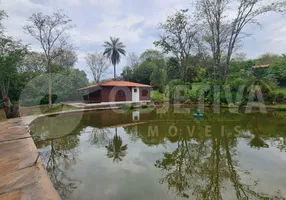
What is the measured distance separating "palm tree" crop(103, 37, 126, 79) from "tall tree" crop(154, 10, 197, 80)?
35.6 feet

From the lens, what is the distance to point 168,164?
440cm

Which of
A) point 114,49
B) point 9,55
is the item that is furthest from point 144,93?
point 9,55

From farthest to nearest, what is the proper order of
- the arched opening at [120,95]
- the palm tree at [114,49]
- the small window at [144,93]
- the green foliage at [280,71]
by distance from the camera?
the palm tree at [114,49] < the small window at [144,93] < the arched opening at [120,95] < the green foliage at [280,71]

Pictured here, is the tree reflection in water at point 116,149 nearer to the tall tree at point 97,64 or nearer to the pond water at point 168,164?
the pond water at point 168,164

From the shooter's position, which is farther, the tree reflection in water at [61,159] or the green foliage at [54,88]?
the green foliage at [54,88]

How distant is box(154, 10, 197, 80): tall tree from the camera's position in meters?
19.7

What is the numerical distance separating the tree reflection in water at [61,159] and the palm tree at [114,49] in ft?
83.0

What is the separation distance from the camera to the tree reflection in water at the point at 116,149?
197 inches

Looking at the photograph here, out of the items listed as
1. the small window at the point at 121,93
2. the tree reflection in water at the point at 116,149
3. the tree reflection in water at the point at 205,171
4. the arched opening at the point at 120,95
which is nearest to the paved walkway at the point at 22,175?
the tree reflection in water at the point at 116,149

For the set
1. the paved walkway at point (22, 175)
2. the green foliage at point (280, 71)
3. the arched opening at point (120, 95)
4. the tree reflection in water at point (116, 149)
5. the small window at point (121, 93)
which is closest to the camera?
the paved walkway at point (22, 175)

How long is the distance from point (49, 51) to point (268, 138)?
1649cm

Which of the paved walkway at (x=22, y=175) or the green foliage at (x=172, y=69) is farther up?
the green foliage at (x=172, y=69)

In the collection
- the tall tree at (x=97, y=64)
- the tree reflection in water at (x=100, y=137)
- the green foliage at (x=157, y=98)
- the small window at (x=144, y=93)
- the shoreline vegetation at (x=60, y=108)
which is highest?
the tall tree at (x=97, y=64)

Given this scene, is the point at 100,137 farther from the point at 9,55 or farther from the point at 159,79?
the point at 159,79
